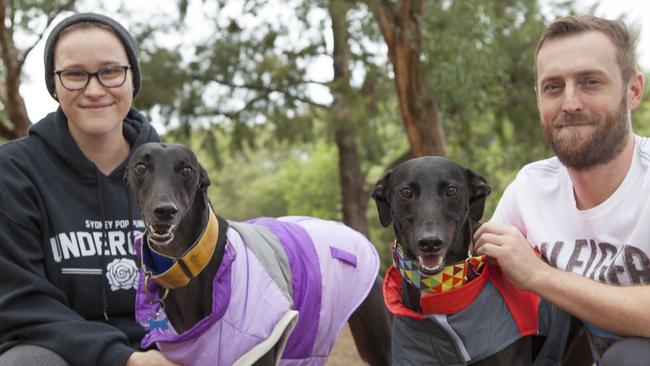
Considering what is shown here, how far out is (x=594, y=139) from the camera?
304 centimetres

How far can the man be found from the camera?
113 inches

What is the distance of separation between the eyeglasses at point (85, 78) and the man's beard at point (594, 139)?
2.01 m

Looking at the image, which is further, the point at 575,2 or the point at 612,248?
the point at 575,2

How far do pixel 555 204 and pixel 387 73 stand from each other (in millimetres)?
10006

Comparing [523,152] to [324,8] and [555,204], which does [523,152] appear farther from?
[555,204]

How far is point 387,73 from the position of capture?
42.8 ft

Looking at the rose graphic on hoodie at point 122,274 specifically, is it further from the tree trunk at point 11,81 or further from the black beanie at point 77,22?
the tree trunk at point 11,81

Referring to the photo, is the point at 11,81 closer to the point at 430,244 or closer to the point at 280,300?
the point at 280,300

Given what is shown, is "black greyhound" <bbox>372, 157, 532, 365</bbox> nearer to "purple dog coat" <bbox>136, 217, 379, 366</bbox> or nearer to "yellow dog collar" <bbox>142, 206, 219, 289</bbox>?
"purple dog coat" <bbox>136, 217, 379, 366</bbox>

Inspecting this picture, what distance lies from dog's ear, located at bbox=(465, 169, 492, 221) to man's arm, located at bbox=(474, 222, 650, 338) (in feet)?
0.90

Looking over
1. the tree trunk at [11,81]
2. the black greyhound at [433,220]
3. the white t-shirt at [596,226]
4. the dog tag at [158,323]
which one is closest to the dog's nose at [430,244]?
Answer: the black greyhound at [433,220]

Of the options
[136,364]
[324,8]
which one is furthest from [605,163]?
[324,8]

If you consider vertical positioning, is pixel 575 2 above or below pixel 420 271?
above

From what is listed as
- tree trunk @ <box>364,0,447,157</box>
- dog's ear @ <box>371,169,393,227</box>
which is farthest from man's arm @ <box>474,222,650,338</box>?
Answer: tree trunk @ <box>364,0,447,157</box>
